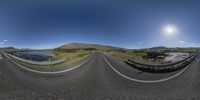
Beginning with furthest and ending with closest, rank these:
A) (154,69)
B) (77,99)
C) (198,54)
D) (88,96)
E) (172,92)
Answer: (198,54) < (154,69) < (172,92) < (88,96) < (77,99)

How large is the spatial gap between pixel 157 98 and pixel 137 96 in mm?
725

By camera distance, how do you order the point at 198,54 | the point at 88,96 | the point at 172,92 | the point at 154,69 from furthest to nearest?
1. the point at 198,54
2. the point at 154,69
3. the point at 172,92
4. the point at 88,96

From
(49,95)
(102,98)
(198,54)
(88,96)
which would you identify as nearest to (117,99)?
(102,98)

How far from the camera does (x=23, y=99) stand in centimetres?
688

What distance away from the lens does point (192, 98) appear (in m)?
7.11

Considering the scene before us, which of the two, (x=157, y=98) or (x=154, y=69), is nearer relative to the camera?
(x=157, y=98)

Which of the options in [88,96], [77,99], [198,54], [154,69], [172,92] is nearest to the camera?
[77,99]

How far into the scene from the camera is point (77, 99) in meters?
6.88

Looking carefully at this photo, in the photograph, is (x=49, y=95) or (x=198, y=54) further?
(x=198, y=54)

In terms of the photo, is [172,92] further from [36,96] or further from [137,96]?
[36,96]

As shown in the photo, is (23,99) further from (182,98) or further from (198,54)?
(198,54)

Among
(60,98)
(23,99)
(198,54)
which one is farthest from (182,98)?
(198,54)

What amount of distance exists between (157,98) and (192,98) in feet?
3.87

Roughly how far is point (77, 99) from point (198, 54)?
110ft
